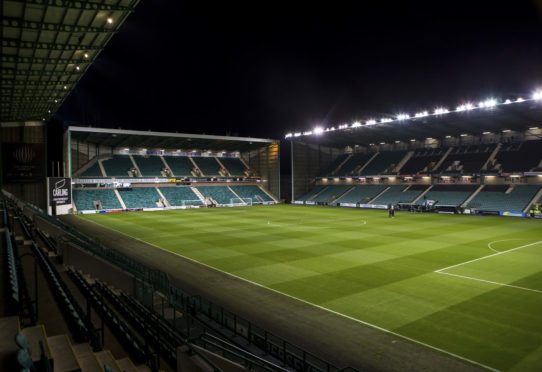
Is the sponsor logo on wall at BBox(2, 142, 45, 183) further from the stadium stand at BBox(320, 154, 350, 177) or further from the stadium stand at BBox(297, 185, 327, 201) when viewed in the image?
the stadium stand at BBox(320, 154, 350, 177)

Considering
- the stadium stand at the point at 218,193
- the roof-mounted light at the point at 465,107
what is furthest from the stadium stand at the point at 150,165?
the roof-mounted light at the point at 465,107

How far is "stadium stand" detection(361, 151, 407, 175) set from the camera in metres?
67.1

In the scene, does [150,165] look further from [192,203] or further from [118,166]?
[192,203]

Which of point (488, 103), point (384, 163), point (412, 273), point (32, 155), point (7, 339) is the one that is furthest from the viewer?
point (384, 163)

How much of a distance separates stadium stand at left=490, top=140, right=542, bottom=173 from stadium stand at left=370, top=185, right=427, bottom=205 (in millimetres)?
11552

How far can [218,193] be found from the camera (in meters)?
71.1

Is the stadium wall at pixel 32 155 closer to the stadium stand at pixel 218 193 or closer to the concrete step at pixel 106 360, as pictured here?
the stadium stand at pixel 218 193

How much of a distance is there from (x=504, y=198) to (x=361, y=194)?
2267 cm

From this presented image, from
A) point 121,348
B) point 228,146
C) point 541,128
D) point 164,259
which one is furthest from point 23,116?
point 541,128

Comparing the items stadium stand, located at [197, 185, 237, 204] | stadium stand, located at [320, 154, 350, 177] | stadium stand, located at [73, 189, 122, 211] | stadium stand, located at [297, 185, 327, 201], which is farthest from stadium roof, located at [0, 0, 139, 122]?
stadium stand, located at [320, 154, 350, 177]

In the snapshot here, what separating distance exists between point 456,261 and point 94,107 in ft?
206

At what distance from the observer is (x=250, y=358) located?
319 inches

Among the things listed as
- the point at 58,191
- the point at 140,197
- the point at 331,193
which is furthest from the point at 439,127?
the point at 58,191

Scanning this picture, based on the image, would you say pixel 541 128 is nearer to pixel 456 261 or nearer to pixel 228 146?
pixel 456 261
